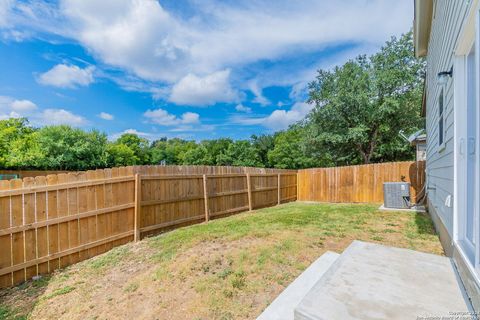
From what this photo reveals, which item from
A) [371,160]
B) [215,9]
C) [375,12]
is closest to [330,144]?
[371,160]

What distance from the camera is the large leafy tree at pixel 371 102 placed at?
634 inches

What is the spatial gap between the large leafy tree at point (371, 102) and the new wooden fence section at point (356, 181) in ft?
20.7

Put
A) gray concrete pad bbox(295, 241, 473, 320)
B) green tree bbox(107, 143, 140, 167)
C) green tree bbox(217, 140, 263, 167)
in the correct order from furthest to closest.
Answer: green tree bbox(217, 140, 263, 167)
green tree bbox(107, 143, 140, 167)
gray concrete pad bbox(295, 241, 473, 320)

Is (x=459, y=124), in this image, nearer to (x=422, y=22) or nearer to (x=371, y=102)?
(x=422, y=22)

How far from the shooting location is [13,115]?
96.2 feet

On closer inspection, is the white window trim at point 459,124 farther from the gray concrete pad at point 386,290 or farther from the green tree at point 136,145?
the green tree at point 136,145

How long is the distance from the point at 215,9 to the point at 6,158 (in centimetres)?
2656

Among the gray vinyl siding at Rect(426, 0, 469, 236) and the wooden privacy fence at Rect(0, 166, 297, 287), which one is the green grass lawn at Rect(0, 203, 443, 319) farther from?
the gray vinyl siding at Rect(426, 0, 469, 236)

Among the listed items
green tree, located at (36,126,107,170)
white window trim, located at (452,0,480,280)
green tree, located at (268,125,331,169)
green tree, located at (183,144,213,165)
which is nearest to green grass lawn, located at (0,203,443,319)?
white window trim, located at (452,0,480,280)

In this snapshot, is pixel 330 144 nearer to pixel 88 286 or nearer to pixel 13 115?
pixel 88 286

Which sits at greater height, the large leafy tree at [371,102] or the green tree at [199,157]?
the large leafy tree at [371,102]

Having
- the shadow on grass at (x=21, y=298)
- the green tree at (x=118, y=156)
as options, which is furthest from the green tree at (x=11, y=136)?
the shadow on grass at (x=21, y=298)

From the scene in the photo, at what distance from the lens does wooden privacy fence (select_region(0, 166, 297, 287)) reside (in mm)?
3701

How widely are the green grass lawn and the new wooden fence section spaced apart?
4.42 metres
